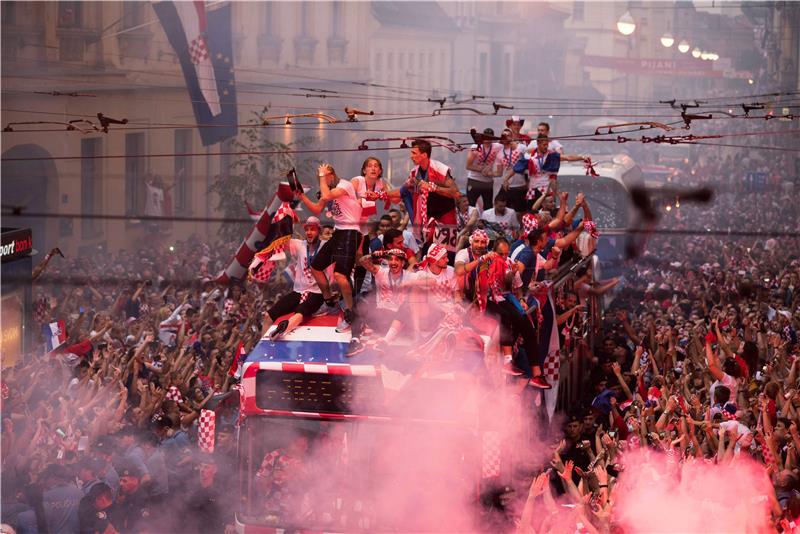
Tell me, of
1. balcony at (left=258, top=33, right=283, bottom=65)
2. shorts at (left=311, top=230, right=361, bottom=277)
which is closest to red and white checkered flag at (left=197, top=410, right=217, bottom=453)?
shorts at (left=311, top=230, right=361, bottom=277)

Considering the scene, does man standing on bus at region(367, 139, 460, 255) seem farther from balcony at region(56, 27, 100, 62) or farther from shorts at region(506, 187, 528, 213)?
balcony at region(56, 27, 100, 62)

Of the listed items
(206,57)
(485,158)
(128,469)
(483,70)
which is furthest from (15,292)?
(483,70)

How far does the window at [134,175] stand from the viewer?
3309cm

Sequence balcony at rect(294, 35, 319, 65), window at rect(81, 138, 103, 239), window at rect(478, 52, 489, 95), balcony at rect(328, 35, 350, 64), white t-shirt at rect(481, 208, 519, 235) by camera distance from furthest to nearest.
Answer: window at rect(478, 52, 489, 95)
balcony at rect(328, 35, 350, 64)
balcony at rect(294, 35, 319, 65)
window at rect(81, 138, 103, 239)
white t-shirt at rect(481, 208, 519, 235)

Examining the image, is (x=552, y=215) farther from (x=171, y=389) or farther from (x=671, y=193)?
(x=671, y=193)

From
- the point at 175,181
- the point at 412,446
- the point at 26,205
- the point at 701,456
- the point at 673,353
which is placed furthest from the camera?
the point at 175,181

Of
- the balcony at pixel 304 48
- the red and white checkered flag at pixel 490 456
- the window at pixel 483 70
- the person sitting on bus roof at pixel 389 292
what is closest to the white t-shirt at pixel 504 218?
the person sitting on bus roof at pixel 389 292

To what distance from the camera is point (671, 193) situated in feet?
146

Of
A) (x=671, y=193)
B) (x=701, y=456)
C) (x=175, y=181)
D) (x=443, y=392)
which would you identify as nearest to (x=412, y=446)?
(x=443, y=392)

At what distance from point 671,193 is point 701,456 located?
33491mm

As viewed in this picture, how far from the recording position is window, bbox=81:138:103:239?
31500mm

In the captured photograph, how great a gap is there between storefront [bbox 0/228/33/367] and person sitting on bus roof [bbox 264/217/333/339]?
A: 25.5 feet

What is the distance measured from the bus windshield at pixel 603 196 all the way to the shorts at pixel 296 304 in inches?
611

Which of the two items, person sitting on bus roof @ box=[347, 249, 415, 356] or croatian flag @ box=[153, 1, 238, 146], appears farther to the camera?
croatian flag @ box=[153, 1, 238, 146]
